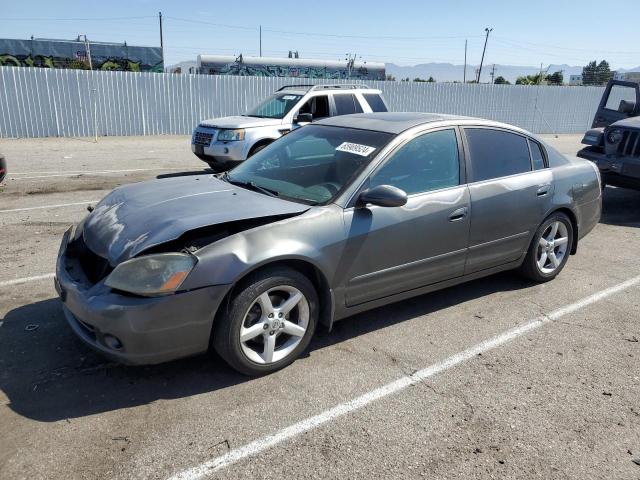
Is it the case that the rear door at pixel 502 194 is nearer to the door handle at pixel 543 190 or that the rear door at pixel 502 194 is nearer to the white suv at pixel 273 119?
the door handle at pixel 543 190

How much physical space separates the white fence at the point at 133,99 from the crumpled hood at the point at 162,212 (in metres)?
15.9

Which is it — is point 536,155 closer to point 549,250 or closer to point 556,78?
point 549,250

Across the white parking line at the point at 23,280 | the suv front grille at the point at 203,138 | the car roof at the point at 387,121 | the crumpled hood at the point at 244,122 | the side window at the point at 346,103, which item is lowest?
the white parking line at the point at 23,280

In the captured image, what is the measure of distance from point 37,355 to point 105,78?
1725cm

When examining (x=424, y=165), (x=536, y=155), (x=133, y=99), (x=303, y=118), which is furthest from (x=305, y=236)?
(x=133, y=99)

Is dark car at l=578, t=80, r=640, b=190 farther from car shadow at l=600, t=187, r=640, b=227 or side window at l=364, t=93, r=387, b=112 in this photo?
side window at l=364, t=93, r=387, b=112

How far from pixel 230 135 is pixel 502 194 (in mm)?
6561

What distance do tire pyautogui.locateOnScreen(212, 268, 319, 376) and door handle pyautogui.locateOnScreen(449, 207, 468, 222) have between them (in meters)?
1.37

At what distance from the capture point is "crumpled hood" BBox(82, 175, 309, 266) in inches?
130

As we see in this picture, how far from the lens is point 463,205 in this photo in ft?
14.2

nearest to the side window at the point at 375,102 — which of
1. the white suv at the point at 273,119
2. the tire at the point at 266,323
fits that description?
the white suv at the point at 273,119

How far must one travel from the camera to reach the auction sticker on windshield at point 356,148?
13.3 feet

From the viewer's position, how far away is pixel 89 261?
3.62 metres

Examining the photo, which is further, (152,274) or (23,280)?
(23,280)
